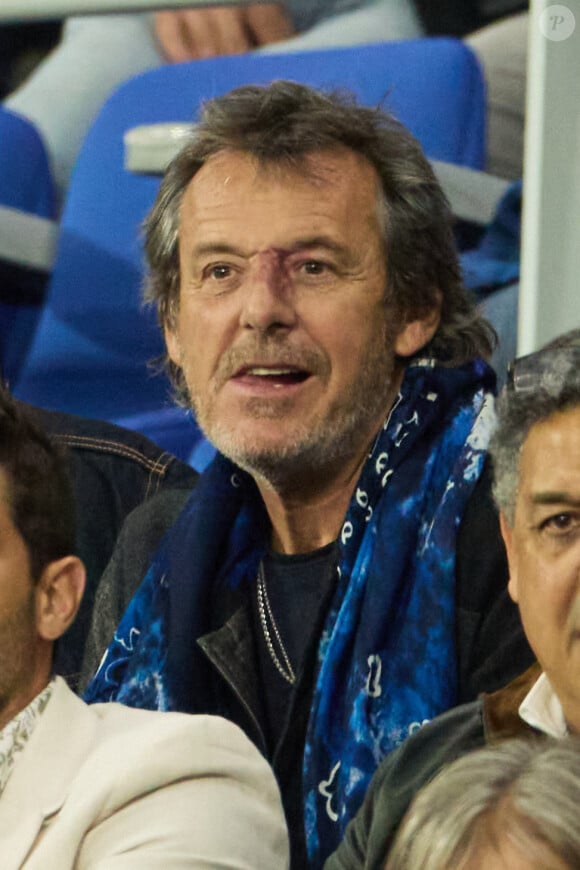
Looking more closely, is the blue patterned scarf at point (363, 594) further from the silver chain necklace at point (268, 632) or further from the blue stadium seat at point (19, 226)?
the blue stadium seat at point (19, 226)

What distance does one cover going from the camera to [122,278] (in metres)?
2.21

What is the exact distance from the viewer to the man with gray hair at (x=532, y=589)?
117 cm

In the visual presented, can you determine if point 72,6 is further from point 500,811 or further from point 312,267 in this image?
point 500,811

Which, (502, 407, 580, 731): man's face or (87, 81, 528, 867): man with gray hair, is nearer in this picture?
(502, 407, 580, 731): man's face

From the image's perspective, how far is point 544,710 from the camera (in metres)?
1.19

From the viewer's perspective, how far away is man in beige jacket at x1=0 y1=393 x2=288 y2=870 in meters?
1.18

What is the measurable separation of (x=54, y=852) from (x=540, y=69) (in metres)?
0.93

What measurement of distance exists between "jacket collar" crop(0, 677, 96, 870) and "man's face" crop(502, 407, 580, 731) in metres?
0.37

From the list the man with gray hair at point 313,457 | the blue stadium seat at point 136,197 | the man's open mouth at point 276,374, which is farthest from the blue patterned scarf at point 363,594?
the blue stadium seat at point 136,197

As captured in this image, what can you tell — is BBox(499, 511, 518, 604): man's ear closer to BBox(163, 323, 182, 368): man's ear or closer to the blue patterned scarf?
the blue patterned scarf

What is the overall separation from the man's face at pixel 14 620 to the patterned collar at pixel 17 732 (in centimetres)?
2

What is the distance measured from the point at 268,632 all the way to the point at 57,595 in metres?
0.32

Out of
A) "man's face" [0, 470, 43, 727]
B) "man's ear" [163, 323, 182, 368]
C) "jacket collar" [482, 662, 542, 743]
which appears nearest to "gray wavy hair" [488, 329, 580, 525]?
"jacket collar" [482, 662, 542, 743]

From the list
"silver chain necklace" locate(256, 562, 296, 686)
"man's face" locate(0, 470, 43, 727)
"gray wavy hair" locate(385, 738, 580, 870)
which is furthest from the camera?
"silver chain necklace" locate(256, 562, 296, 686)
